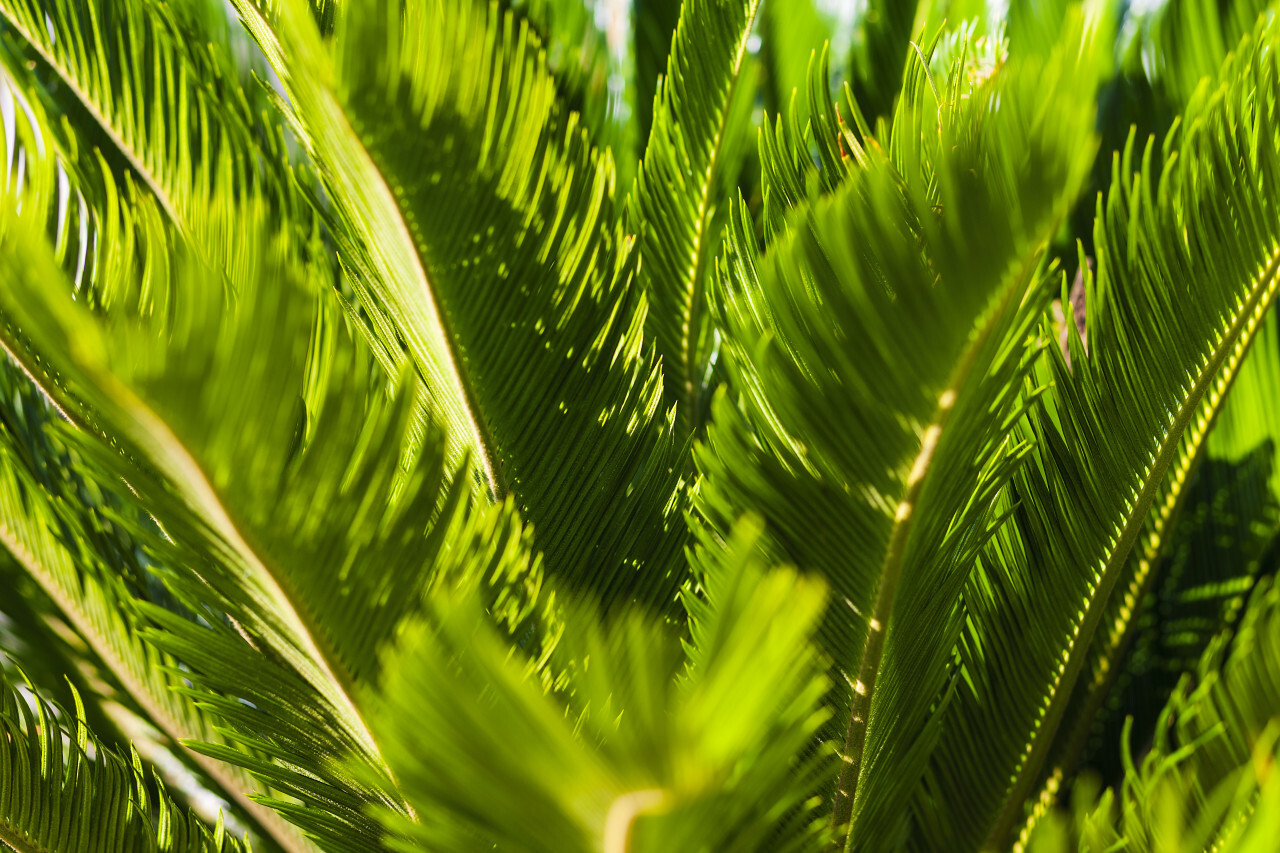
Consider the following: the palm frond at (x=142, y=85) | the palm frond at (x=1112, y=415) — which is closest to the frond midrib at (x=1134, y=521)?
the palm frond at (x=1112, y=415)

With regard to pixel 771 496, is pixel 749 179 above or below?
above

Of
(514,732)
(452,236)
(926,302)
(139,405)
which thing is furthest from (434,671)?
(452,236)

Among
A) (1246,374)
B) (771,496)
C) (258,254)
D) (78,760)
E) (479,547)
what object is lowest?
(78,760)

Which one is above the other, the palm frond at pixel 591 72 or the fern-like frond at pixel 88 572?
the palm frond at pixel 591 72

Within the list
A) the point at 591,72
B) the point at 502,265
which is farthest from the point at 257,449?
the point at 591,72

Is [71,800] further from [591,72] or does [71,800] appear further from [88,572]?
[591,72]

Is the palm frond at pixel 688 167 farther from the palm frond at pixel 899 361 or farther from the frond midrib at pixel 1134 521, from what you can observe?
the frond midrib at pixel 1134 521

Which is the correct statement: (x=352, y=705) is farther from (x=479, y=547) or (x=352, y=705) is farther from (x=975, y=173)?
(x=975, y=173)
